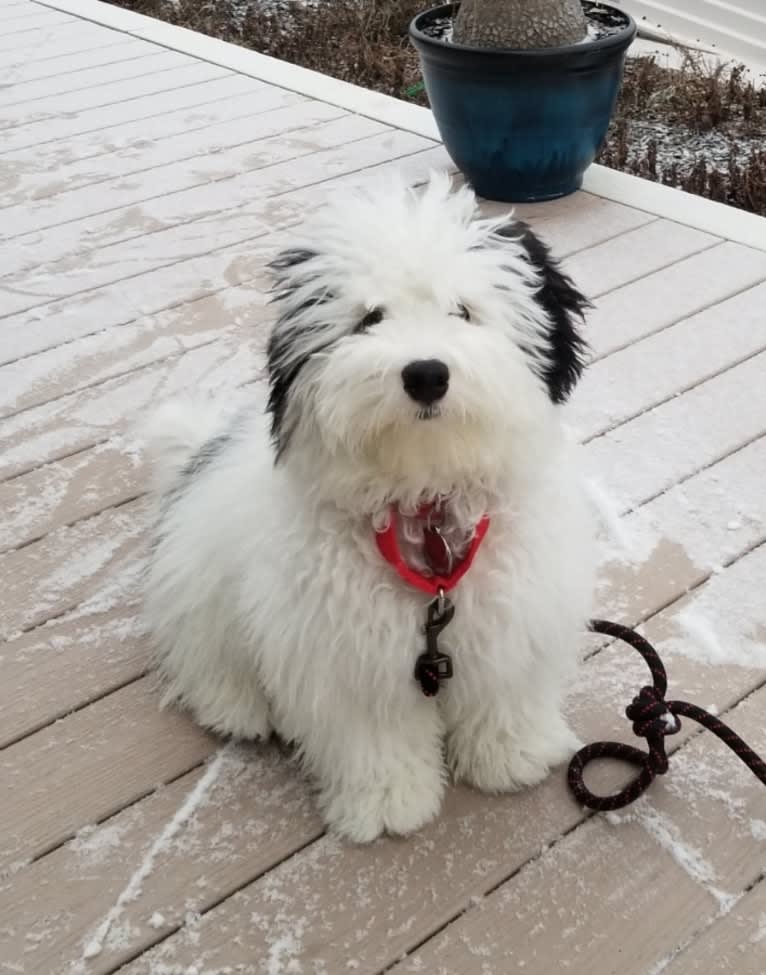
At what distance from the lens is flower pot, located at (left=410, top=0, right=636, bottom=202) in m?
2.96

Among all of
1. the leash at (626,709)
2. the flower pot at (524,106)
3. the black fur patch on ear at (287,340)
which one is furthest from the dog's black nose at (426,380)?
the flower pot at (524,106)

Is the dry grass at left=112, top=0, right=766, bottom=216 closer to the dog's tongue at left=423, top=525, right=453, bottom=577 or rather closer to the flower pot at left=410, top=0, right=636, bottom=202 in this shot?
the flower pot at left=410, top=0, right=636, bottom=202

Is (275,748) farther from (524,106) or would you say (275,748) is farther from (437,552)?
(524,106)

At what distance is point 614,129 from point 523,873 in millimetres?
3239

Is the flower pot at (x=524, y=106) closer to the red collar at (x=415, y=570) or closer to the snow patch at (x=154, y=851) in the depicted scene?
the red collar at (x=415, y=570)

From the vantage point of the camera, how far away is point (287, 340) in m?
1.29

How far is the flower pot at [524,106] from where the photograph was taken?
2961mm

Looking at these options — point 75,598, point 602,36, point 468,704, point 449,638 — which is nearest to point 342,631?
point 449,638

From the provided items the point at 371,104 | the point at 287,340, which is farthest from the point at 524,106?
the point at 287,340

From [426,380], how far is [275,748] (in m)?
0.75

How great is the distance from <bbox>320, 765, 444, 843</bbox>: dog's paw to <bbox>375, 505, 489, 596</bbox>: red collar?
0.99ft

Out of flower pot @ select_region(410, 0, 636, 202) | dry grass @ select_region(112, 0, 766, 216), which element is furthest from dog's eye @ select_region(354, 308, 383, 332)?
dry grass @ select_region(112, 0, 766, 216)

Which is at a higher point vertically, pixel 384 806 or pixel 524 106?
pixel 524 106

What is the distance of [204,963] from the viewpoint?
1.40 metres
